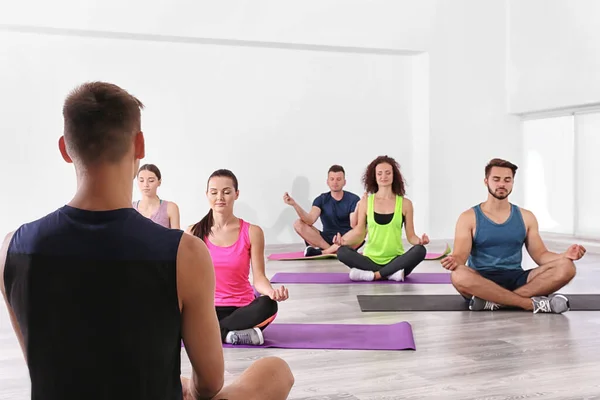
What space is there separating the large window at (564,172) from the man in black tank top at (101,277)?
7.46 metres

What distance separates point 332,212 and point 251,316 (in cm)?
364

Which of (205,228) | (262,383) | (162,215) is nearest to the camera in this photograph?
(262,383)

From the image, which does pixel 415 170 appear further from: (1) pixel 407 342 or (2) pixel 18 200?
(1) pixel 407 342

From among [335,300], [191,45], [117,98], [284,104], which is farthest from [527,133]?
[117,98]

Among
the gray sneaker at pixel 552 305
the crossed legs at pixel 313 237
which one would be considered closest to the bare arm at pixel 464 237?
the gray sneaker at pixel 552 305

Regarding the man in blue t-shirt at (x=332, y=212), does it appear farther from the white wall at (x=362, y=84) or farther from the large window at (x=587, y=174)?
the large window at (x=587, y=174)

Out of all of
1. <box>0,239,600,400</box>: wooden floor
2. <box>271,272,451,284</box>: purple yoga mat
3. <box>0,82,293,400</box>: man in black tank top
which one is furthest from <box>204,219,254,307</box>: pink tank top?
<box>0,82,293,400</box>: man in black tank top

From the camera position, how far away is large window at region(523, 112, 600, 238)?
314 inches

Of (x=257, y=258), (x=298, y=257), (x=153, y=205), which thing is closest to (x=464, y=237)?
(x=257, y=258)

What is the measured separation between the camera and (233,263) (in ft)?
11.6

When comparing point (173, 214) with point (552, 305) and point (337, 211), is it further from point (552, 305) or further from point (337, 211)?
point (552, 305)

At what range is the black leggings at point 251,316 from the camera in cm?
350

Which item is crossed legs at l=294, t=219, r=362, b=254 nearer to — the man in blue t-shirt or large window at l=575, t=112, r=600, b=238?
the man in blue t-shirt

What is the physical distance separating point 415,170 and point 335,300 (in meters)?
4.65
